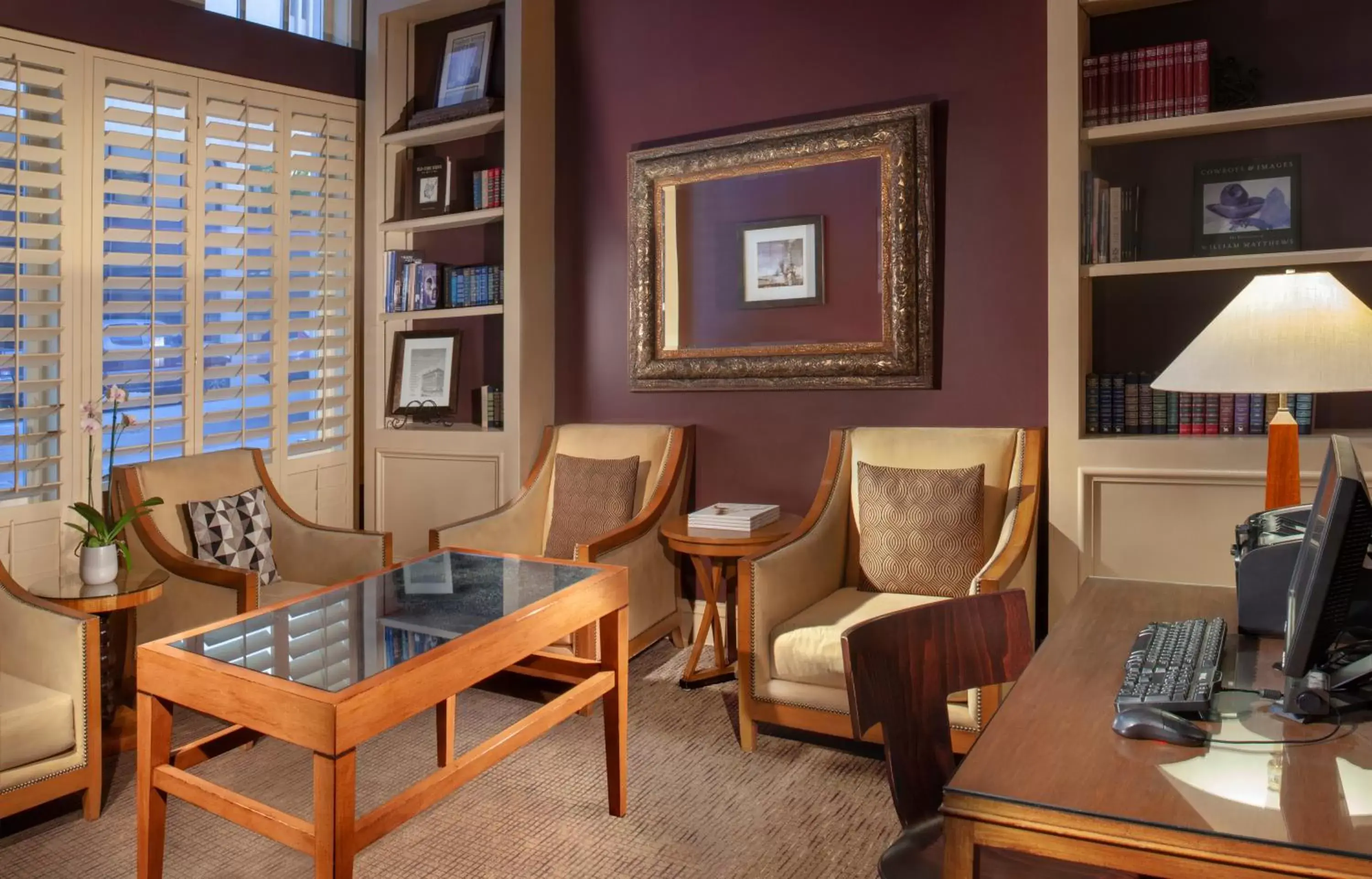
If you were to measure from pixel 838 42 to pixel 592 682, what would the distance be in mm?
2730

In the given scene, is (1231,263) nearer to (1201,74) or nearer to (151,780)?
(1201,74)

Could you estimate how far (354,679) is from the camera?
6.01 feet

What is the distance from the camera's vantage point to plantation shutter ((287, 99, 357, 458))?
4391mm

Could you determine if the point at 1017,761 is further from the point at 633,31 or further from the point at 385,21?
the point at 385,21

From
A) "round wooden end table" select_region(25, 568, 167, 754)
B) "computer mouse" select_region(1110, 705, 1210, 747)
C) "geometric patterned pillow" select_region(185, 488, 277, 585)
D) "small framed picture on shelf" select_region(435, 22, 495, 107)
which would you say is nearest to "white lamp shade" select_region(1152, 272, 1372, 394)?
"computer mouse" select_region(1110, 705, 1210, 747)

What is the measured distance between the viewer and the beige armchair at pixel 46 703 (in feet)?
7.65

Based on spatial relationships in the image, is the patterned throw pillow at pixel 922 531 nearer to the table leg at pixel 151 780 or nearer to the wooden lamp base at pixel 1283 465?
the wooden lamp base at pixel 1283 465

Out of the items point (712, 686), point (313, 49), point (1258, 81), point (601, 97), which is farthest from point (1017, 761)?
point (313, 49)

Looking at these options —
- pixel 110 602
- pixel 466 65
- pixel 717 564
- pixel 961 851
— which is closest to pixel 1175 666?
pixel 961 851

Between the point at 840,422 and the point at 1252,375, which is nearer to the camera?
the point at 1252,375

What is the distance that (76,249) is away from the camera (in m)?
3.61

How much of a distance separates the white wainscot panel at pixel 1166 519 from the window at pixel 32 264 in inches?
150

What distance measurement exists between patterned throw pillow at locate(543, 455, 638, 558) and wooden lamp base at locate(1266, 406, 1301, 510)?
2313 mm

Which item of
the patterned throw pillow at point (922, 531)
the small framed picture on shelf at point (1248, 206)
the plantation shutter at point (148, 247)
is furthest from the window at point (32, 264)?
the small framed picture on shelf at point (1248, 206)
